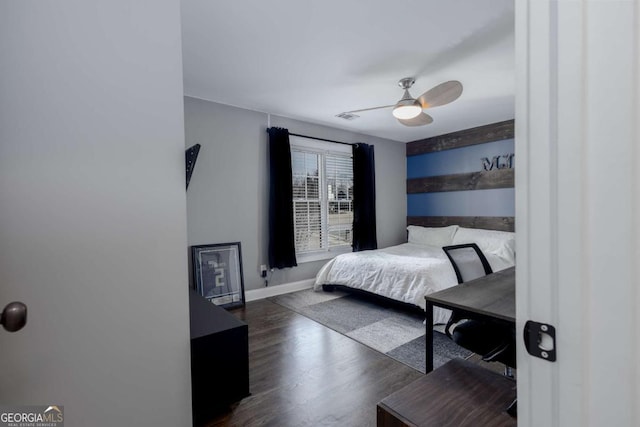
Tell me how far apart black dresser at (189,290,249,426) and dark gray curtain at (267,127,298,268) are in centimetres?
203

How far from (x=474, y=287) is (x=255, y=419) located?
1.49 m

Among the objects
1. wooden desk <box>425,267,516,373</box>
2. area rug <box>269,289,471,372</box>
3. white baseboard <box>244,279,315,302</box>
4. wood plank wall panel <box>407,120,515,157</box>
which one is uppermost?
wood plank wall panel <box>407,120,515,157</box>

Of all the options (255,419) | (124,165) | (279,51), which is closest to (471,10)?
(279,51)

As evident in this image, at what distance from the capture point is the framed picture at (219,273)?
3281 millimetres

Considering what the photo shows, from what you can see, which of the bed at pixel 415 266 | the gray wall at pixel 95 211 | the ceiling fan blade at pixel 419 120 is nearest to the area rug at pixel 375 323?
the bed at pixel 415 266

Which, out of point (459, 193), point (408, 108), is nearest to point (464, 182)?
point (459, 193)

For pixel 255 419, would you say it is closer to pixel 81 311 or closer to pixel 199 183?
pixel 81 311

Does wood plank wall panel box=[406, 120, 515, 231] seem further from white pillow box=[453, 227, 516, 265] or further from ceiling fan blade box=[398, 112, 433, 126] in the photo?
ceiling fan blade box=[398, 112, 433, 126]

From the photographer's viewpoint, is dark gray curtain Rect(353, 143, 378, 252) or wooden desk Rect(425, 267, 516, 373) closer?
wooden desk Rect(425, 267, 516, 373)

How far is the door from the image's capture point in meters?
0.46

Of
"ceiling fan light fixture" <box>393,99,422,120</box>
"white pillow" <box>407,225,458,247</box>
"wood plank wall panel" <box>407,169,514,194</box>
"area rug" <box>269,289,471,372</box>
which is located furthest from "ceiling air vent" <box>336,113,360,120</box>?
"area rug" <box>269,289,471,372</box>

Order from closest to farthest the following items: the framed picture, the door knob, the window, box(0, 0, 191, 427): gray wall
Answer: the door knob → box(0, 0, 191, 427): gray wall → the framed picture → the window

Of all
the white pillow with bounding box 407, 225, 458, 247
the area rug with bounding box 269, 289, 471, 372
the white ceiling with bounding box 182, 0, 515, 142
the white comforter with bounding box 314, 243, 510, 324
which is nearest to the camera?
the white ceiling with bounding box 182, 0, 515, 142

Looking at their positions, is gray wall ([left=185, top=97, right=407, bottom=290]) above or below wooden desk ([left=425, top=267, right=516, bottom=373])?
above
